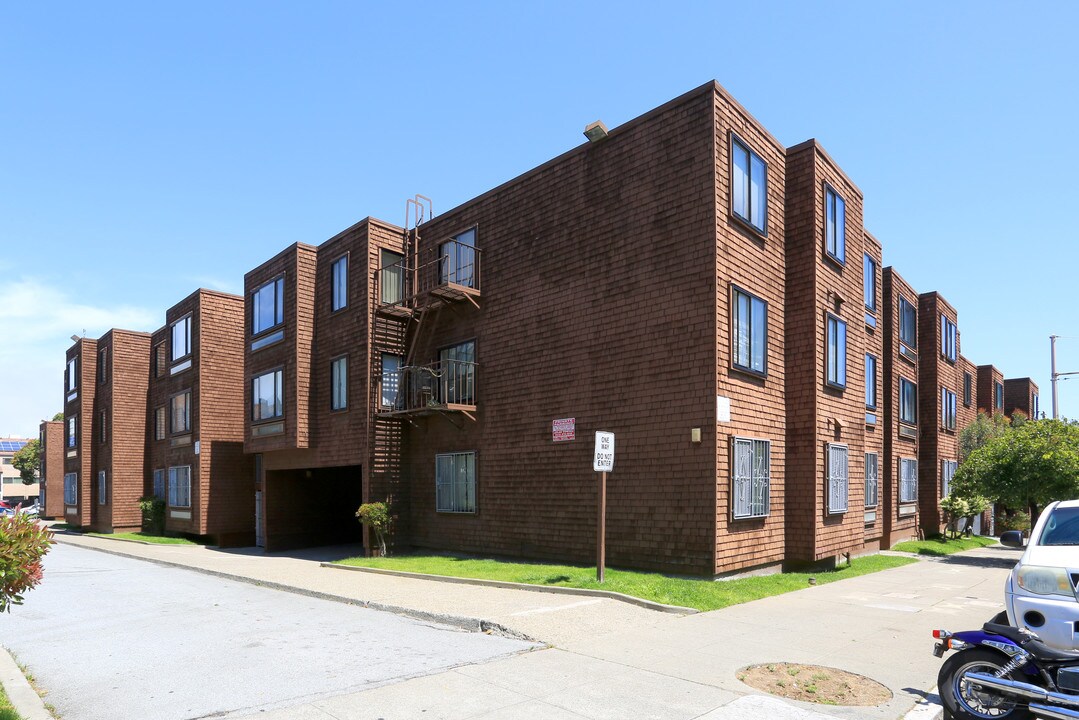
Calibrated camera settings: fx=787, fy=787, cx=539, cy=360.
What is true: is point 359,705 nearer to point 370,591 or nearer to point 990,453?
point 370,591

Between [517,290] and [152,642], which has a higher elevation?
[517,290]

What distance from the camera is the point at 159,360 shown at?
1446 inches

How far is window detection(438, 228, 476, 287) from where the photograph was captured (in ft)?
64.9

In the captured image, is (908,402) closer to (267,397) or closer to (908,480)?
(908,480)

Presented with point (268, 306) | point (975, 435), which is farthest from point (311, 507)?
point (975, 435)

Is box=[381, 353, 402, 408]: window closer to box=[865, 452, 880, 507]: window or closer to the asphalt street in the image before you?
the asphalt street

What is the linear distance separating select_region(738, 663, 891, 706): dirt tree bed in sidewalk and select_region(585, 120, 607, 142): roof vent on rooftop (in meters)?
11.6

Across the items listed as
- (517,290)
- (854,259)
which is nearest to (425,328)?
(517,290)

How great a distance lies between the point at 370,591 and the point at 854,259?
45.5ft

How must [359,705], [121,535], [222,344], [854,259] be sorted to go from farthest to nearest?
1. [121,535]
2. [222,344]
3. [854,259]
4. [359,705]

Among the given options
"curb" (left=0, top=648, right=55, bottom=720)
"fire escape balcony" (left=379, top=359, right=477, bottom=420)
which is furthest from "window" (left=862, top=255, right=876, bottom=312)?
"curb" (left=0, top=648, right=55, bottom=720)

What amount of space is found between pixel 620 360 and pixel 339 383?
10.0 metres

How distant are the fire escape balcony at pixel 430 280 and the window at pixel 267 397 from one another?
5.42 meters

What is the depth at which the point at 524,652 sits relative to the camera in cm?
877
